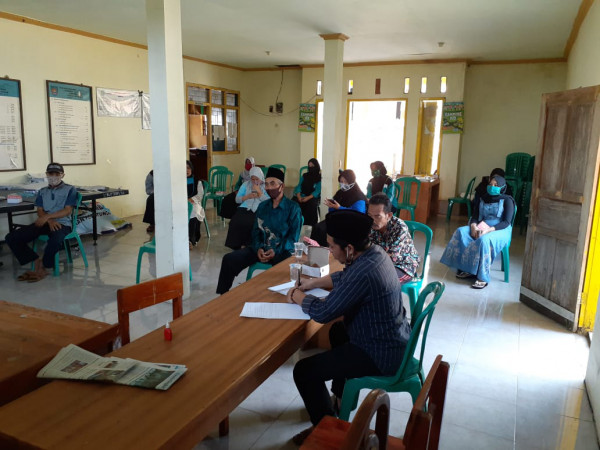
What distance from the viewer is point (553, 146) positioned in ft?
12.6

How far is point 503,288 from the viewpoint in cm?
462

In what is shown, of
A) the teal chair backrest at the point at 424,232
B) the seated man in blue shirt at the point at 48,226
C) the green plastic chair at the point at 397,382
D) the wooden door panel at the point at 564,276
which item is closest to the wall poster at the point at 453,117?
the wooden door panel at the point at 564,276

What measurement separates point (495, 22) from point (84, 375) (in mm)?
6020

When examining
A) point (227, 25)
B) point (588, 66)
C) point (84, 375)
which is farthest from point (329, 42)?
point (84, 375)

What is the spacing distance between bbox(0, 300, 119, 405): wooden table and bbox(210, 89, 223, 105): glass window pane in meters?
7.91

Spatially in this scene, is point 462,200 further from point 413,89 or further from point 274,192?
point 274,192

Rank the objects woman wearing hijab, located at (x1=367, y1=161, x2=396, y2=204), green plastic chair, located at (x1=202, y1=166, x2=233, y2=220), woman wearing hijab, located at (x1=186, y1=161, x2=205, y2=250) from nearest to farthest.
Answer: woman wearing hijab, located at (x1=186, y1=161, x2=205, y2=250) < woman wearing hijab, located at (x1=367, y1=161, x2=396, y2=204) < green plastic chair, located at (x1=202, y1=166, x2=233, y2=220)

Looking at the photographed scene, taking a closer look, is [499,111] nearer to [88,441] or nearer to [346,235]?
[346,235]

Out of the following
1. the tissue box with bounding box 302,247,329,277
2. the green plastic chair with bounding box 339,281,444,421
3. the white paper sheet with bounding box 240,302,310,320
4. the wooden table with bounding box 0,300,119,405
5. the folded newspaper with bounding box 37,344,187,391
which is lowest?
the green plastic chair with bounding box 339,281,444,421

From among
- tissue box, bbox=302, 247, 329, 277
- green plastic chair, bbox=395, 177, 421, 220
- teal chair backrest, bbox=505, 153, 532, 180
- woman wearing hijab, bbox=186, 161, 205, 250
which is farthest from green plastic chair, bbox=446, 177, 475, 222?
tissue box, bbox=302, 247, 329, 277

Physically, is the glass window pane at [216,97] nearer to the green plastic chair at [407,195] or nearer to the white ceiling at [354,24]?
the white ceiling at [354,24]

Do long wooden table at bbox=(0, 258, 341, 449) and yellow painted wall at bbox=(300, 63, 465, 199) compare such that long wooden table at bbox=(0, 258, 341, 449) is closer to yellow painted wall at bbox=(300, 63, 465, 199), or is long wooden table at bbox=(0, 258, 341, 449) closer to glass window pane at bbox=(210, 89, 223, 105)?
yellow painted wall at bbox=(300, 63, 465, 199)

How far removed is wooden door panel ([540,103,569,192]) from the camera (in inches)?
148

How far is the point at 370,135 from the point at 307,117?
5.10ft
